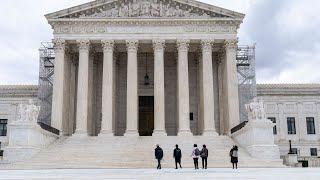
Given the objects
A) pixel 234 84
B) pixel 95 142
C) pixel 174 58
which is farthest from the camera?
pixel 174 58

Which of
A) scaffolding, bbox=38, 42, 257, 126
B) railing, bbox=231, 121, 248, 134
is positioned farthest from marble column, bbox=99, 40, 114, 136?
railing, bbox=231, 121, 248, 134

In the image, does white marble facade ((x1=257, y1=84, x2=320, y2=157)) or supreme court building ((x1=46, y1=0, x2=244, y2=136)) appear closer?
supreme court building ((x1=46, y1=0, x2=244, y2=136))

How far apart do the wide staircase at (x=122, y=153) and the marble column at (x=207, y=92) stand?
4.94ft

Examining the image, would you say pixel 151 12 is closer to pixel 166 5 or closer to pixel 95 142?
pixel 166 5

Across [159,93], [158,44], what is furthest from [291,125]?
[158,44]

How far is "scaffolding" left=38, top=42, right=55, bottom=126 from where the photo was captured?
47.0 m

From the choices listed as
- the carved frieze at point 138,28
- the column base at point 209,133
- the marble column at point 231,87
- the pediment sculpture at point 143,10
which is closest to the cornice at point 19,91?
the carved frieze at point 138,28

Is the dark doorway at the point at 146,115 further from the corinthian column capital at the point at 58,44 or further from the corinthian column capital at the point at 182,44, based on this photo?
the corinthian column capital at the point at 58,44

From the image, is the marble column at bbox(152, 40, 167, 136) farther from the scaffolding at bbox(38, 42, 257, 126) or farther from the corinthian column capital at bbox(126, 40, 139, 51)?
the scaffolding at bbox(38, 42, 257, 126)

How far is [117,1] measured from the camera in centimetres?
4300

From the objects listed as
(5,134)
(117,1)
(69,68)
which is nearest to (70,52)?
(69,68)

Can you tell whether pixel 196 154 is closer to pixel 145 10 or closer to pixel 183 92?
pixel 183 92

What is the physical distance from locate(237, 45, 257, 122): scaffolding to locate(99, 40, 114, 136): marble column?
14.0 meters

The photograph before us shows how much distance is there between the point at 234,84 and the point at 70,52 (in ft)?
55.4
